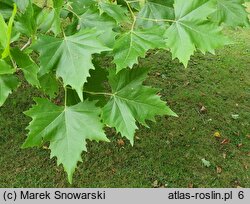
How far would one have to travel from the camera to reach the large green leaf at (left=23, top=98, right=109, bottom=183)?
1229 mm

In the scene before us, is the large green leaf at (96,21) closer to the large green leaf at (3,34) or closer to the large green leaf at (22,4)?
the large green leaf at (22,4)

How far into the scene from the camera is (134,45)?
1252 millimetres

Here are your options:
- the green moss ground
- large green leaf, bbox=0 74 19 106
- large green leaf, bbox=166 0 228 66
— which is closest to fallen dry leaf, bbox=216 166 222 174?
the green moss ground

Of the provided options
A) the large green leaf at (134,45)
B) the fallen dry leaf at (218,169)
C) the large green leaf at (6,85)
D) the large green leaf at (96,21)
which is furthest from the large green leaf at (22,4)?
the fallen dry leaf at (218,169)

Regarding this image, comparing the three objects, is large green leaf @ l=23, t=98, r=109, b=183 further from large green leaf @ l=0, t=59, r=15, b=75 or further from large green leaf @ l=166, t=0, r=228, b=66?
large green leaf @ l=166, t=0, r=228, b=66

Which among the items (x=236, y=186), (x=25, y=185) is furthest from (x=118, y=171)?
(x=236, y=186)

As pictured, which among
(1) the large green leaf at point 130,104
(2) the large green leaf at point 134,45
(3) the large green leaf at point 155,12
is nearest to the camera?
(2) the large green leaf at point 134,45

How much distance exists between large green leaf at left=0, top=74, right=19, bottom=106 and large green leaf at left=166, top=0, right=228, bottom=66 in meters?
0.54

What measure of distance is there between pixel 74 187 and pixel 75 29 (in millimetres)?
1975

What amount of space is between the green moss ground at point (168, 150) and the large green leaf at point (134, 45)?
212 centimetres

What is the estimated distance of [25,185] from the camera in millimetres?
3100

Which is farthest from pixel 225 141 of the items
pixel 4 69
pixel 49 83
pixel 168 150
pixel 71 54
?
pixel 4 69

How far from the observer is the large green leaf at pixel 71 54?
1.14 m

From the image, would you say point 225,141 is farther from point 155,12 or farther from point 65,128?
point 65,128
